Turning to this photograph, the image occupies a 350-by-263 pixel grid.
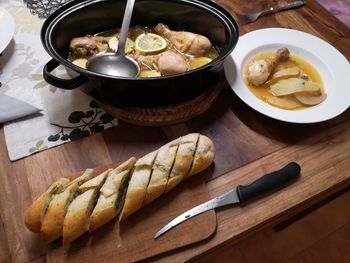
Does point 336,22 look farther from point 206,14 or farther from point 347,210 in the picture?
point 347,210

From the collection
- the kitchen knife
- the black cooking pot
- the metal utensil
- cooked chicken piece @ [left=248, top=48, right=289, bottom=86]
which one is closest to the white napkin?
the black cooking pot

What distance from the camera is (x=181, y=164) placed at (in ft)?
2.36

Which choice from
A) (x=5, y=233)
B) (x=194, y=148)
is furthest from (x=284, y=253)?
(x=5, y=233)

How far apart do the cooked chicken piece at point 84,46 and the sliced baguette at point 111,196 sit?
395 mm

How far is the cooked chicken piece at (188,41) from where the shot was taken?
0.99 metres

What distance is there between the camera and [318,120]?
0.84 meters

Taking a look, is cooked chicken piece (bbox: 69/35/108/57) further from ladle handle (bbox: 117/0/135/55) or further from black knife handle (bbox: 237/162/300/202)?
black knife handle (bbox: 237/162/300/202)

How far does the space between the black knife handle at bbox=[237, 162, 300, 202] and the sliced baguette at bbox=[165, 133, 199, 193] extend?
123 mm

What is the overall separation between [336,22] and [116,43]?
2.50 feet

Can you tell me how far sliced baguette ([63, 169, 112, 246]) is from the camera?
0.63 m

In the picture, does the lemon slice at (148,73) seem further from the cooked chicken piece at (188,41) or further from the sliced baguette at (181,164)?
the sliced baguette at (181,164)

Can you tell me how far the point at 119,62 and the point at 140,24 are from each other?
0.22 metres

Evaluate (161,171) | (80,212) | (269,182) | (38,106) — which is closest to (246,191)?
(269,182)

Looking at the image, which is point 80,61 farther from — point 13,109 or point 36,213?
point 36,213
